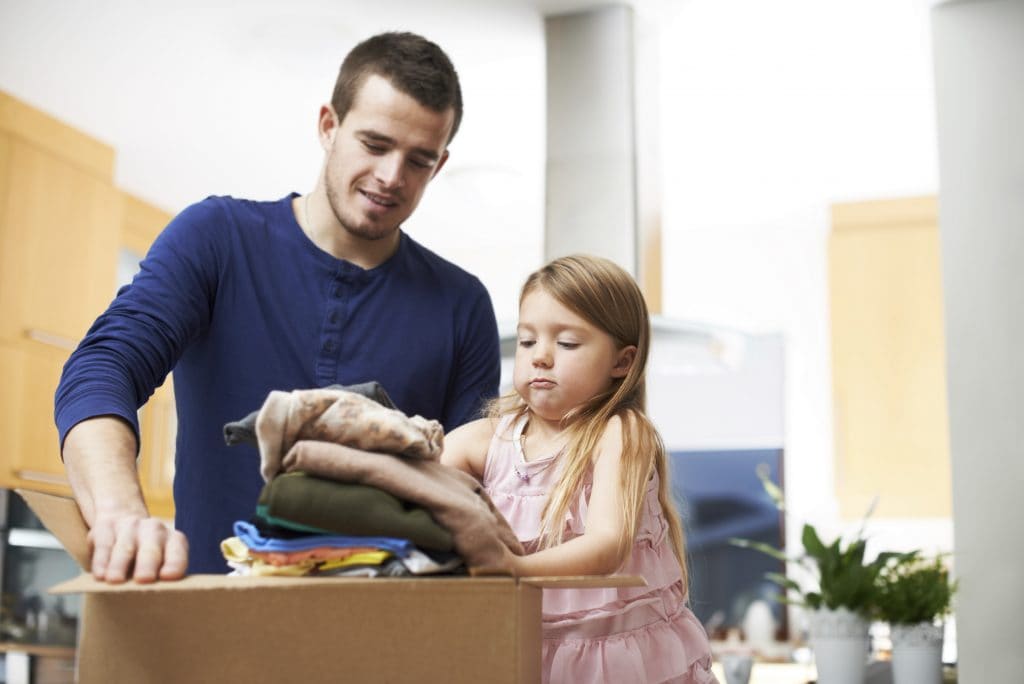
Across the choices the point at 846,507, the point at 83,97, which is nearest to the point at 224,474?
the point at 83,97

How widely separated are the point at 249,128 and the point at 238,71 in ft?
1.60

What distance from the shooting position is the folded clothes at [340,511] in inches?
31.6

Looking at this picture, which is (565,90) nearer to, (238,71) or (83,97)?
(238,71)

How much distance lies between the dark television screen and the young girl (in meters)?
3.80

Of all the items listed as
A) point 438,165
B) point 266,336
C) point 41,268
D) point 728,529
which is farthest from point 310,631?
point 728,529

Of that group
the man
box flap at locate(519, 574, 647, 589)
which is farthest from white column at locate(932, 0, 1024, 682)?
box flap at locate(519, 574, 647, 589)

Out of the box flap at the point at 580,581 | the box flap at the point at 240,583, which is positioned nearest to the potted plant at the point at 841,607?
the box flap at the point at 580,581

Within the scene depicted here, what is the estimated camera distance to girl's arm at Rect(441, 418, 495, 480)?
1.37 m

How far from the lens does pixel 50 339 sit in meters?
4.19

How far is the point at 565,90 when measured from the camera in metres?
3.33

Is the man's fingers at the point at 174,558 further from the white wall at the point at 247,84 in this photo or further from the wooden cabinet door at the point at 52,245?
the wooden cabinet door at the point at 52,245

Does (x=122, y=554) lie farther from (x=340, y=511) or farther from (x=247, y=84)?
(x=247, y=84)

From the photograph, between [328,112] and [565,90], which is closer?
[328,112]

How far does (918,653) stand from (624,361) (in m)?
1.42
